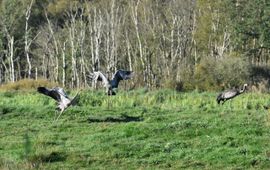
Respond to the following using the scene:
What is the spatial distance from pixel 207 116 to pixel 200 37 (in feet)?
82.2

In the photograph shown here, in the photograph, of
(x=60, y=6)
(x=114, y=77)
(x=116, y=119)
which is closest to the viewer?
(x=116, y=119)

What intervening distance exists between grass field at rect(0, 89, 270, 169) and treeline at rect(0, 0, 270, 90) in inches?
581

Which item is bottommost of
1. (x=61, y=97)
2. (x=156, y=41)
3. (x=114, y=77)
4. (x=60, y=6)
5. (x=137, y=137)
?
(x=137, y=137)

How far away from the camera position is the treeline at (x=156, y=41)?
119 feet

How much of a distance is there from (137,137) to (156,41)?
93.6 feet

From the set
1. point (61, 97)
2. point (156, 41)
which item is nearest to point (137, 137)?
point (61, 97)

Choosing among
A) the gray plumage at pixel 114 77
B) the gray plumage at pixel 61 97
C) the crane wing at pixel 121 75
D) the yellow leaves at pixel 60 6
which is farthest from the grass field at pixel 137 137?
the yellow leaves at pixel 60 6

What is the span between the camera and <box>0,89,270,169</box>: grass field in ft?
43.4

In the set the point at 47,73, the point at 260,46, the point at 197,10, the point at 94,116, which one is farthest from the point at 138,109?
the point at 47,73

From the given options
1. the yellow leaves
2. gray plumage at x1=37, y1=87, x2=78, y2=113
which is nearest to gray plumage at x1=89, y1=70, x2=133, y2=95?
gray plumage at x1=37, y1=87, x2=78, y2=113

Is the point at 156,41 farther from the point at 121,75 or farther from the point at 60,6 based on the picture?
the point at 121,75

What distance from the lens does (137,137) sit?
50.2 ft

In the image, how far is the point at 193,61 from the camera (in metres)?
43.0

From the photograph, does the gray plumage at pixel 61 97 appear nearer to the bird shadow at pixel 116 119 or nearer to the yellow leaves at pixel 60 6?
the bird shadow at pixel 116 119
